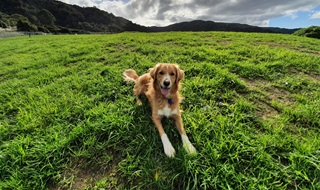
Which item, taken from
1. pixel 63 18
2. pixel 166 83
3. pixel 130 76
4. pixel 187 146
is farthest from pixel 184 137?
pixel 63 18

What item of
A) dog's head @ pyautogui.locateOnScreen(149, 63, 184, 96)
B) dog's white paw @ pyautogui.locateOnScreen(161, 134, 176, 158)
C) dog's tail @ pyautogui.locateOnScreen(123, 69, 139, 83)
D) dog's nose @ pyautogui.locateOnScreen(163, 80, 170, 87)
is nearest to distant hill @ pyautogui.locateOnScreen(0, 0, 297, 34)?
dog's tail @ pyautogui.locateOnScreen(123, 69, 139, 83)

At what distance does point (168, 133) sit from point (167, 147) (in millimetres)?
330

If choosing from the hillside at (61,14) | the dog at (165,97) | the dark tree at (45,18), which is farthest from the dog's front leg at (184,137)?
the dark tree at (45,18)

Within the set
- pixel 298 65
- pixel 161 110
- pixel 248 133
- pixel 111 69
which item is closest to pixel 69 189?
pixel 161 110

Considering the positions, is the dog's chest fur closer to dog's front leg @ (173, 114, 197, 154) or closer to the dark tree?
→ dog's front leg @ (173, 114, 197, 154)

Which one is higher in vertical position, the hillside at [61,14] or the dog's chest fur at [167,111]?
the hillside at [61,14]

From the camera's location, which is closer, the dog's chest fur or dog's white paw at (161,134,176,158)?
dog's white paw at (161,134,176,158)

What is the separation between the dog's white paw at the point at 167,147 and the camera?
2191 millimetres

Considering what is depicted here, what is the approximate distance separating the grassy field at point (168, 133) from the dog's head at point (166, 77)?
530 millimetres

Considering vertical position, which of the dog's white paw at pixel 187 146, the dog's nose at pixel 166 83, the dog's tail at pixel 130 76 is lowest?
the dog's white paw at pixel 187 146

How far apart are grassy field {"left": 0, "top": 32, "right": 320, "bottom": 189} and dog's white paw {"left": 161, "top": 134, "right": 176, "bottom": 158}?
0.07m

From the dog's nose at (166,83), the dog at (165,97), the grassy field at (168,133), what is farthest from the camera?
the dog's nose at (166,83)

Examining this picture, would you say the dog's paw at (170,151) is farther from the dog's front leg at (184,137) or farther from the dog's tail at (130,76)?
the dog's tail at (130,76)

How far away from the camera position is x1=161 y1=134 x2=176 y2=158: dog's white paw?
2191mm
